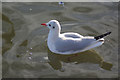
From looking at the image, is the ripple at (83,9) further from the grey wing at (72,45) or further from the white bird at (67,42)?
the grey wing at (72,45)

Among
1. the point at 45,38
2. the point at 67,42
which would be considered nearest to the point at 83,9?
the point at 45,38

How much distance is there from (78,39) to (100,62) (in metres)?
0.97

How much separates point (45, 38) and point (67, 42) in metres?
1.21

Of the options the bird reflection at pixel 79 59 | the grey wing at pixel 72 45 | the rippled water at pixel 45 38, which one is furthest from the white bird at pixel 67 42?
the rippled water at pixel 45 38

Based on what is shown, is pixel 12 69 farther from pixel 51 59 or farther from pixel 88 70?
pixel 88 70

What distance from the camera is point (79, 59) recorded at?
7.30 metres

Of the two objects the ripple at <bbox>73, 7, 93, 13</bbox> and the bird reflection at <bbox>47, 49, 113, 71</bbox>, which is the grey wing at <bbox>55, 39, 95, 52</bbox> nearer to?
the bird reflection at <bbox>47, 49, 113, 71</bbox>

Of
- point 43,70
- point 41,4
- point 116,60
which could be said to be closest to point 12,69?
point 43,70

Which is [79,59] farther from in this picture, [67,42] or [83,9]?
[83,9]

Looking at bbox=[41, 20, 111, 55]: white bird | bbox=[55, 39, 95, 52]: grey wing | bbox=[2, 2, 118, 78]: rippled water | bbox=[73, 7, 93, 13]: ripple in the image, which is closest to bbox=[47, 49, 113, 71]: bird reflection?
bbox=[2, 2, 118, 78]: rippled water

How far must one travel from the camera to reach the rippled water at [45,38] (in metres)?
6.86

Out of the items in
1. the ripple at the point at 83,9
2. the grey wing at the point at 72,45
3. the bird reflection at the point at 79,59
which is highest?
→ the ripple at the point at 83,9

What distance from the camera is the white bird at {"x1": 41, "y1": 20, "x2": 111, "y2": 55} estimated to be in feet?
23.3

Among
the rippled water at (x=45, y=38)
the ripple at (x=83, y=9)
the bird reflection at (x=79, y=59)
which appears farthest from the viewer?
the ripple at (x=83, y=9)
